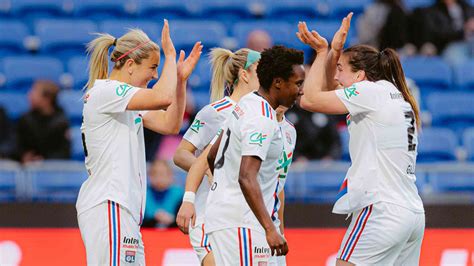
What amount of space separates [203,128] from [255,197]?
1.38m

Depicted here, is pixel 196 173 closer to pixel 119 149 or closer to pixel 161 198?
pixel 119 149

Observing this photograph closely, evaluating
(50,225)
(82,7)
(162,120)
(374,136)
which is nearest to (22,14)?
(82,7)

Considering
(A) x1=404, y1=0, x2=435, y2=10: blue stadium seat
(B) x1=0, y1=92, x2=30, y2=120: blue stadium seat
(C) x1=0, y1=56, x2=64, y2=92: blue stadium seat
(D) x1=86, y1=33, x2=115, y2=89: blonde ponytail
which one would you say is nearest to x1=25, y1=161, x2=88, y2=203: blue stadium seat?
(B) x1=0, y1=92, x2=30, y2=120: blue stadium seat

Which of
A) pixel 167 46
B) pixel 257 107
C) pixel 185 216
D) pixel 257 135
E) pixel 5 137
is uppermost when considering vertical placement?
pixel 167 46

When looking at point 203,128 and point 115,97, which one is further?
point 203,128

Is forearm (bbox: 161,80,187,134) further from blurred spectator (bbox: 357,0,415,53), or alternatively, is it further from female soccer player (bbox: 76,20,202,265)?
blurred spectator (bbox: 357,0,415,53)

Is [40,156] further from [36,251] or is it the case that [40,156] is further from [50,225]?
[36,251]

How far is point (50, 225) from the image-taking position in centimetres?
819

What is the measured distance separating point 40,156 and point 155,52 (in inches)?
Answer: 161

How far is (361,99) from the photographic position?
17.5ft

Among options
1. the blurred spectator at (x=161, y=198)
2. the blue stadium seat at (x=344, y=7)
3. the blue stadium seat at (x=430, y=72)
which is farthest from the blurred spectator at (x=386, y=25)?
the blurred spectator at (x=161, y=198)

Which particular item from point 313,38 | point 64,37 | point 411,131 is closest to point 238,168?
point 313,38

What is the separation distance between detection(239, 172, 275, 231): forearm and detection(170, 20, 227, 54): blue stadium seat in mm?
6692

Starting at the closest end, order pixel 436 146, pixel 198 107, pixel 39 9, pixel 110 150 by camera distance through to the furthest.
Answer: pixel 110 150, pixel 198 107, pixel 436 146, pixel 39 9
